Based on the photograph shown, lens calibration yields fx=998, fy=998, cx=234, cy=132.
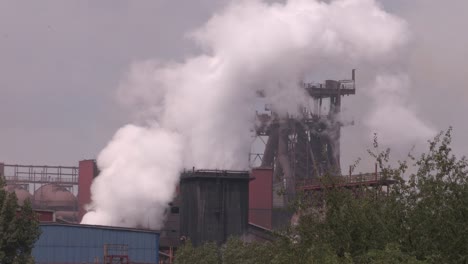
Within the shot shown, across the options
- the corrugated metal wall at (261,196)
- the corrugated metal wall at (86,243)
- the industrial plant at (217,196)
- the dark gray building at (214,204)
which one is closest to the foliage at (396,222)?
the industrial plant at (217,196)

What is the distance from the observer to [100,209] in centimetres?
9062

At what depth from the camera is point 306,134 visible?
120 metres

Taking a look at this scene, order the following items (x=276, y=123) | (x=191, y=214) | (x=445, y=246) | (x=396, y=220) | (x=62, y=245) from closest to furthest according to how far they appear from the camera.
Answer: (x=445, y=246) → (x=396, y=220) → (x=62, y=245) → (x=191, y=214) → (x=276, y=123)

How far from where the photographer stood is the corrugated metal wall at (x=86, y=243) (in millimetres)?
71312

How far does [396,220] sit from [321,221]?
299 cm

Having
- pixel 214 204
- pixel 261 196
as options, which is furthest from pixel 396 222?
pixel 261 196

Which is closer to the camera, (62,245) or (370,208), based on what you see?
(370,208)

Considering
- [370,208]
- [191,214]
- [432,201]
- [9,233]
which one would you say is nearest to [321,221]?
[370,208]

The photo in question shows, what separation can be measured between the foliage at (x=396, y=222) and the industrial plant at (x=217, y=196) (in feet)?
4.08

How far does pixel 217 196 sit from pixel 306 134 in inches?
1400

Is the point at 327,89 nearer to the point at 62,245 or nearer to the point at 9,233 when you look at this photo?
the point at 62,245

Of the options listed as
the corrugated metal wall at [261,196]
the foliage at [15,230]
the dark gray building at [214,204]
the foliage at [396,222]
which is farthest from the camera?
the corrugated metal wall at [261,196]

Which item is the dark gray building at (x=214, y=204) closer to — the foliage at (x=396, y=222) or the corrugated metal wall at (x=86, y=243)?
the corrugated metal wall at (x=86, y=243)

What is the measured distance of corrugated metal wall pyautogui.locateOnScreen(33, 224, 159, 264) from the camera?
234 feet
